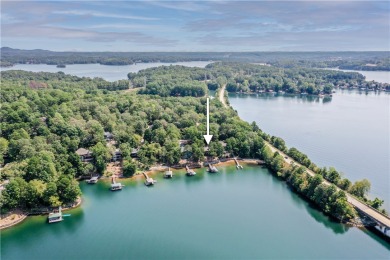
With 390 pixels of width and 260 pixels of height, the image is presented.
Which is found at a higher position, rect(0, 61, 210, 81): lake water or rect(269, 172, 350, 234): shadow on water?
rect(0, 61, 210, 81): lake water

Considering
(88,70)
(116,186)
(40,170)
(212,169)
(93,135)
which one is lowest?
(116,186)

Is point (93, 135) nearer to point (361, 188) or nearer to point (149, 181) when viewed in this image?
point (149, 181)

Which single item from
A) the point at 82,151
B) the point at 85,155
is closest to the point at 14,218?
the point at 85,155

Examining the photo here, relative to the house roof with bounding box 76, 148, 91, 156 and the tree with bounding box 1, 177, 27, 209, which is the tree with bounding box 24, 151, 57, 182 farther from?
the house roof with bounding box 76, 148, 91, 156

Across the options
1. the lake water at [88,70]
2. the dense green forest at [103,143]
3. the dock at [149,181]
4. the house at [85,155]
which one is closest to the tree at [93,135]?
the dense green forest at [103,143]

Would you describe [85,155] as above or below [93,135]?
below

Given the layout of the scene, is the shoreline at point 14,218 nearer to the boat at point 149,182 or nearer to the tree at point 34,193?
the tree at point 34,193

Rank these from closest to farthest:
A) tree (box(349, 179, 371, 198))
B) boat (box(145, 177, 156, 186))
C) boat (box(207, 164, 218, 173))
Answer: tree (box(349, 179, 371, 198)), boat (box(145, 177, 156, 186)), boat (box(207, 164, 218, 173))

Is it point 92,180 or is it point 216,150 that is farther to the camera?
point 216,150

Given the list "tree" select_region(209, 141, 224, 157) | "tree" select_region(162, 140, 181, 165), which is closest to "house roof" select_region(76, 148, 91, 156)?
"tree" select_region(162, 140, 181, 165)
